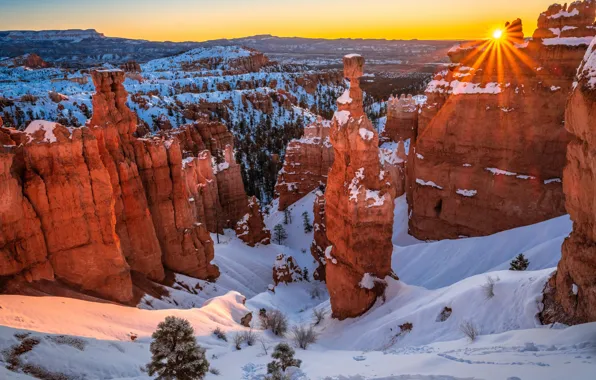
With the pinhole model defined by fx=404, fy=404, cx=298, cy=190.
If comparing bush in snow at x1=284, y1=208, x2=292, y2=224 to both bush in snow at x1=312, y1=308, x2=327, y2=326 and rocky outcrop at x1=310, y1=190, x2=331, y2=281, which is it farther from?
Result: bush in snow at x1=312, y1=308, x2=327, y2=326

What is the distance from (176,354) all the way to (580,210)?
9.73m

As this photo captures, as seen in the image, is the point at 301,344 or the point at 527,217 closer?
the point at 301,344

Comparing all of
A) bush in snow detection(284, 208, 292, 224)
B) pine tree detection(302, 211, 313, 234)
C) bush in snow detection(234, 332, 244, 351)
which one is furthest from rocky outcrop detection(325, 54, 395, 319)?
bush in snow detection(284, 208, 292, 224)

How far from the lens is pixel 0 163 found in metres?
13.0

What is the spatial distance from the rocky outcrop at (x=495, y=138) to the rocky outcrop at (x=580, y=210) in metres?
14.2

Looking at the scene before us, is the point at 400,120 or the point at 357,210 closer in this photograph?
the point at 357,210

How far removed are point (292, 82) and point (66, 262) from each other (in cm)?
13533

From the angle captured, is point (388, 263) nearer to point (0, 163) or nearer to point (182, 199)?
point (182, 199)

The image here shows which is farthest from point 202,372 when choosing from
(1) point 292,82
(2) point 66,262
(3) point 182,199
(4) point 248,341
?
(1) point 292,82

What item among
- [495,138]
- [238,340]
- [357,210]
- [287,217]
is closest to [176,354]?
[238,340]

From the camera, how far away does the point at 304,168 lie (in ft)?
161

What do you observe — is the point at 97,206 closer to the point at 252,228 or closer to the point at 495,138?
the point at 252,228

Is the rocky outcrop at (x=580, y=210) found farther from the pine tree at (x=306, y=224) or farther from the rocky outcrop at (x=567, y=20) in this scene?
the pine tree at (x=306, y=224)

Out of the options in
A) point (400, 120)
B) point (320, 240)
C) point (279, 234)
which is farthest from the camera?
point (400, 120)
